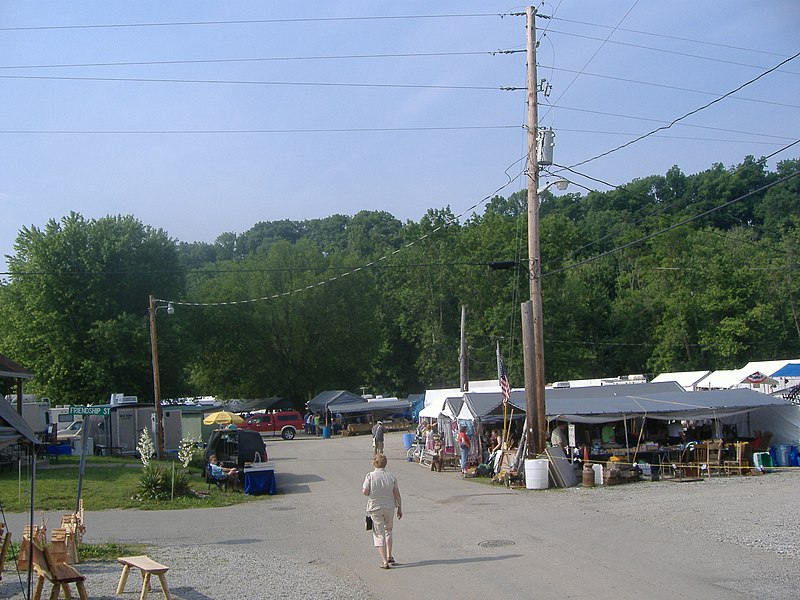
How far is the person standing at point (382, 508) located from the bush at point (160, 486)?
10908 millimetres

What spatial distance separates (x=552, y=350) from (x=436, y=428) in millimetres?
28631

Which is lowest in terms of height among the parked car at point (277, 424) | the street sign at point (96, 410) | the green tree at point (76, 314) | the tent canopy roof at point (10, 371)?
the parked car at point (277, 424)

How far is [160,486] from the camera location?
821 inches

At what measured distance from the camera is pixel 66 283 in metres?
46.2

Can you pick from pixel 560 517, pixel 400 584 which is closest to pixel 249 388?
pixel 560 517

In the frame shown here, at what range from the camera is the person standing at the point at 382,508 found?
1116 cm

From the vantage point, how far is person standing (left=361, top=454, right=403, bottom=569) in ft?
36.6

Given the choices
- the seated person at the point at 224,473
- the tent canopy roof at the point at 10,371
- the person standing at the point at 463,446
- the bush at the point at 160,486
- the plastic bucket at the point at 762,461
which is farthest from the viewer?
the tent canopy roof at the point at 10,371

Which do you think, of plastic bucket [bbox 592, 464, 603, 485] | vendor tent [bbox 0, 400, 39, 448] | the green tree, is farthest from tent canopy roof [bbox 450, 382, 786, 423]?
the green tree

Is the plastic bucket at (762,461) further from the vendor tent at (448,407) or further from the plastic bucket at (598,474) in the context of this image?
the vendor tent at (448,407)

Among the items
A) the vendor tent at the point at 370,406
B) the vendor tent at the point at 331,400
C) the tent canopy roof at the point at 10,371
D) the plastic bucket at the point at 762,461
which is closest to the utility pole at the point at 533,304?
the plastic bucket at the point at 762,461

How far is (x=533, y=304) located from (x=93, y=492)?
12.6m

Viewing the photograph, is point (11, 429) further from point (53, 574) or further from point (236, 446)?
point (236, 446)

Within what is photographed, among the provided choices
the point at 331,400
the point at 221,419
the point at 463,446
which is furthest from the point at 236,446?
the point at 331,400
